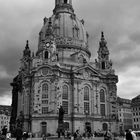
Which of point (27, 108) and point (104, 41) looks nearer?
point (27, 108)

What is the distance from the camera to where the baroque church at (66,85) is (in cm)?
7800

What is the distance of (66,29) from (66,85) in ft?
71.4

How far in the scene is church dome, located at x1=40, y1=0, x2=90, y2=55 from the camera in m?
92.3

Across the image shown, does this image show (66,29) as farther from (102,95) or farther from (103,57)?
(102,95)

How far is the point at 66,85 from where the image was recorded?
269 feet

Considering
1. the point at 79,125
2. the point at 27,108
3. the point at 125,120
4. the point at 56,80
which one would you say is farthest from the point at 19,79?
the point at 125,120

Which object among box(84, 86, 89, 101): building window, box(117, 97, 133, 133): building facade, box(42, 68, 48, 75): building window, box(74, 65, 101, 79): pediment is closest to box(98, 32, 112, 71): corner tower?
box(74, 65, 101, 79): pediment

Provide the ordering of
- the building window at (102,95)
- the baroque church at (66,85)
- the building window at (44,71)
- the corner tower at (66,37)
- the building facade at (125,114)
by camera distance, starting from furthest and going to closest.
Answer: the building facade at (125,114), the corner tower at (66,37), the building window at (102,95), the building window at (44,71), the baroque church at (66,85)

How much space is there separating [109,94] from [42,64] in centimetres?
2327

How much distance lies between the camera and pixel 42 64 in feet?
262

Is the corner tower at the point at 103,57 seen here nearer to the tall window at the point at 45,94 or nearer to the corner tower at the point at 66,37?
the corner tower at the point at 66,37

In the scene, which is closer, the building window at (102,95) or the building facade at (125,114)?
the building window at (102,95)

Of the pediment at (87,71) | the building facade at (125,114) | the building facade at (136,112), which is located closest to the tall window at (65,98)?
the pediment at (87,71)

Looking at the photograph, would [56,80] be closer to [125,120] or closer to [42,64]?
[42,64]
